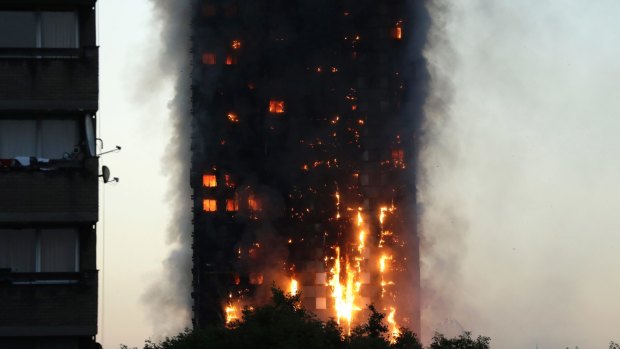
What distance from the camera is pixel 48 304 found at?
60.9 meters

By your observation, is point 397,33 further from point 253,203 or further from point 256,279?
point 256,279

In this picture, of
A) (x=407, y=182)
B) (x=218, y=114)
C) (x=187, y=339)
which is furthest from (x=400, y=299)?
(x=187, y=339)

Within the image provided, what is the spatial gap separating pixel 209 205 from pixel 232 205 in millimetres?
2478

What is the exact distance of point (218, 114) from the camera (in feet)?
583

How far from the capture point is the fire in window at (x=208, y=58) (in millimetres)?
177750

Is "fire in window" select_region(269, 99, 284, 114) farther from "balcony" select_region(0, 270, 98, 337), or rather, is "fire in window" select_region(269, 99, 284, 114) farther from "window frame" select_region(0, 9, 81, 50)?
"balcony" select_region(0, 270, 98, 337)

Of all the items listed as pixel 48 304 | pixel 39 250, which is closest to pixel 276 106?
pixel 39 250

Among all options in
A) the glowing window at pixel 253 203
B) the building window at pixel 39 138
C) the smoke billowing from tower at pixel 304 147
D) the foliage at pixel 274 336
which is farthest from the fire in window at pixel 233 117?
the building window at pixel 39 138

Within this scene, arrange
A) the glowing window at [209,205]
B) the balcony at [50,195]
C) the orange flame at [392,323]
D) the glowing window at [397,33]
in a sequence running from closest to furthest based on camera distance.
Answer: the balcony at [50,195] < the orange flame at [392,323] < the glowing window at [209,205] < the glowing window at [397,33]

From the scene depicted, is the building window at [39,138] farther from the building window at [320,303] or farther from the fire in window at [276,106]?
the building window at [320,303]

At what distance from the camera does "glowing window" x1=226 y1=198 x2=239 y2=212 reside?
177 meters

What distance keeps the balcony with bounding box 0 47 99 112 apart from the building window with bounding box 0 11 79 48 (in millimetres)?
462

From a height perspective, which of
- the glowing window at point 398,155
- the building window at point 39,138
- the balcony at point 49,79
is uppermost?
the glowing window at point 398,155

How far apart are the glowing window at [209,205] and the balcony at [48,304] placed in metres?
115
